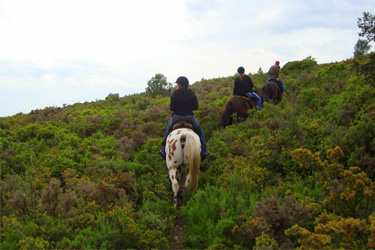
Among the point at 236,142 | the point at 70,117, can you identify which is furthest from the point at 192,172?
the point at 70,117

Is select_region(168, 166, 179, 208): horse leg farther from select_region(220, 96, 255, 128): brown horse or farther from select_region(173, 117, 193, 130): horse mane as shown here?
select_region(220, 96, 255, 128): brown horse

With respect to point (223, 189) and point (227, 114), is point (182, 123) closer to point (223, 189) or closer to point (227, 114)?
point (223, 189)

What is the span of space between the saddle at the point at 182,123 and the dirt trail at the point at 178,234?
250 centimetres

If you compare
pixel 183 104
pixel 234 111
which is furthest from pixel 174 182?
pixel 234 111

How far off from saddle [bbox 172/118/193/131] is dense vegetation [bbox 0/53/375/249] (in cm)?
142

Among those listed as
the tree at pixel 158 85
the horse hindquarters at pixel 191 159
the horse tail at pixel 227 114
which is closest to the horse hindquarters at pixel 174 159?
the horse hindquarters at pixel 191 159

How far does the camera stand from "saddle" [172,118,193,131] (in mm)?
7523

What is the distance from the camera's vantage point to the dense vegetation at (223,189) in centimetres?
437

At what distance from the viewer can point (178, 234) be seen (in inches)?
218

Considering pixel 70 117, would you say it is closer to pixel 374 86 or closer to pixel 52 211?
pixel 52 211

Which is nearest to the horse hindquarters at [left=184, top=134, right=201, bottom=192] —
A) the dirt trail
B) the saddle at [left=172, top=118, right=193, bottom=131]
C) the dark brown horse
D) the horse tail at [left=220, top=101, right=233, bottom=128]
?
the dirt trail

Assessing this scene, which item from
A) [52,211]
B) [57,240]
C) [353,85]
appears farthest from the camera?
[353,85]

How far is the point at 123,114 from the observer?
46.5ft

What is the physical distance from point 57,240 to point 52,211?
2.82 feet
